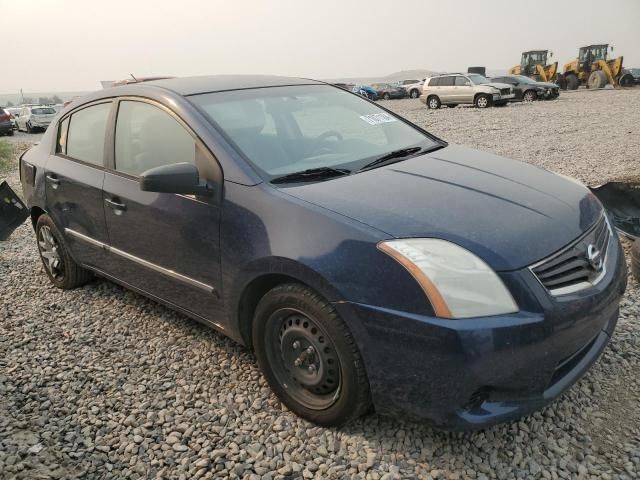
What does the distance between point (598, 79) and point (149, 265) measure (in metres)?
34.1

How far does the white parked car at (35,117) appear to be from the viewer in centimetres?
2430

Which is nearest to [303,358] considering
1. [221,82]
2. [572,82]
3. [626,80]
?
[221,82]

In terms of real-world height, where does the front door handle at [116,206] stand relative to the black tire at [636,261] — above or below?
above

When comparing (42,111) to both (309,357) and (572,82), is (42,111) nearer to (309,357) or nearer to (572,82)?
(309,357)

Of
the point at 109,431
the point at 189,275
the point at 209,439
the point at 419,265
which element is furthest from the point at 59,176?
the point at 419,265

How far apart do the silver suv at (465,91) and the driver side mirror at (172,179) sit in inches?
849

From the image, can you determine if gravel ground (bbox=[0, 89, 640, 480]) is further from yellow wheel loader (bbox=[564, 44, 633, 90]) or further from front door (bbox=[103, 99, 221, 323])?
yellow wheel loader (bbox=[564, 44, 633, 90])

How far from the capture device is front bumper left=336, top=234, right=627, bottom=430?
194 cm

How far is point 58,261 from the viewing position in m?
4.28

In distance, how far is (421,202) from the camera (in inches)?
A: 92.0

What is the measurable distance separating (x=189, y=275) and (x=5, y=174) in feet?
35.3

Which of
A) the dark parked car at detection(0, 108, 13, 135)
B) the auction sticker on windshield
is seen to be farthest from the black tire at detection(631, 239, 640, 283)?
the dark parked car at detection(0, 108, 13, 135)

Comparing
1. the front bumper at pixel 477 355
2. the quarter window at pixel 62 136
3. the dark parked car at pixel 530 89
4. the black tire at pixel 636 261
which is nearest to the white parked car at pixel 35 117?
the dark parked car at pixel 530 89

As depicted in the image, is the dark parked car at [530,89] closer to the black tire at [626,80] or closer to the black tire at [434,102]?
the black tire at [434,102]
